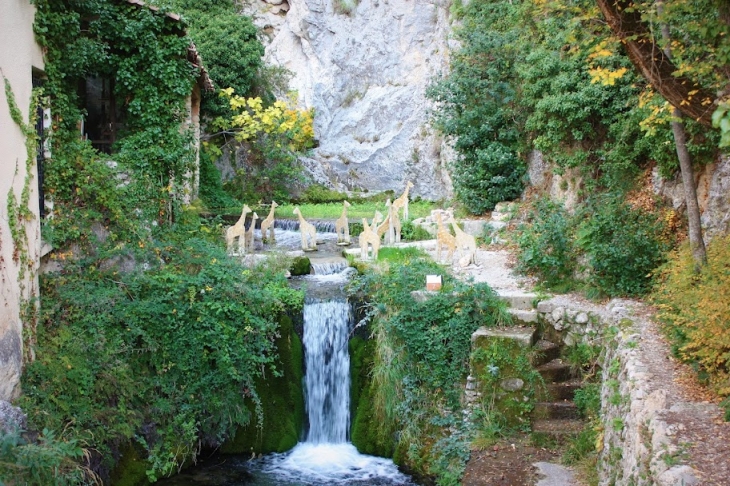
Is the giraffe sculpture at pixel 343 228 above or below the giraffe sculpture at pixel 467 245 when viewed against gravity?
above

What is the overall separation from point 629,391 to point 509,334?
2634 millimetres

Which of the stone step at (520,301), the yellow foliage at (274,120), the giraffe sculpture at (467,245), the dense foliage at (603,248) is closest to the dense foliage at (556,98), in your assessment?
the dense foliage at (603,248)

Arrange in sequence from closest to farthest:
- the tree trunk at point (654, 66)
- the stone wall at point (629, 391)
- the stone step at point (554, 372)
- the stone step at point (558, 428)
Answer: the stone wall at point (629, 391) → the tree trunk at point (654, 66) → the stone step at point (558, 428) → the stone step at point (554, 372)

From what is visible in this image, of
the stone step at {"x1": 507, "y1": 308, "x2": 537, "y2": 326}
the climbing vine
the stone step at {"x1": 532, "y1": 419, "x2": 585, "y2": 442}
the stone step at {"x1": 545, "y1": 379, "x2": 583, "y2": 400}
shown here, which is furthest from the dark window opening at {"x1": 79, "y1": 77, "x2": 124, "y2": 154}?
the stone step at {"x1": 532, "y1": 419, "x2": 585, "y2": 442}

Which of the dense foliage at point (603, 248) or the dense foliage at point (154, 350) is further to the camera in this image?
the dense foliage at point (603, 248)

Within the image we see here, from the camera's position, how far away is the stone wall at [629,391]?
18.1ft

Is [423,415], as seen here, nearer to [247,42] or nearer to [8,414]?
[8,414]

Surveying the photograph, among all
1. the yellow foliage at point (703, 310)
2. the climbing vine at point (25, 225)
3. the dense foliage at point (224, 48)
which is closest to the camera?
the yellow foliage at point (703, 310)

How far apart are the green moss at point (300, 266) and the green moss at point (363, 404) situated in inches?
89.4

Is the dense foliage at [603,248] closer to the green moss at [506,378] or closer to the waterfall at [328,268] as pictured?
the green moss at [506,378]

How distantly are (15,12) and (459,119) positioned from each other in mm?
10157

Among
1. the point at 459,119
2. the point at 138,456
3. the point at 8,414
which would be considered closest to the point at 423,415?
the point at 138,456

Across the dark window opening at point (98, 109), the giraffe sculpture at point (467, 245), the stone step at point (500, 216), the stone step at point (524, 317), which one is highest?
the dark window opening at point (98, 109)

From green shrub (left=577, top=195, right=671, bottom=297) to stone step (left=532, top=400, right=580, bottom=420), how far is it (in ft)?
5.80
